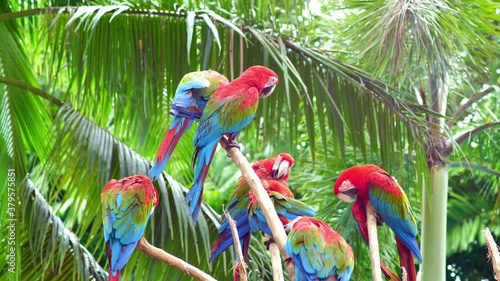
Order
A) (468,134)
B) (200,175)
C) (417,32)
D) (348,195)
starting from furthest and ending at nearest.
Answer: (468,134)
(417,32)
(348,195)
(200,175)

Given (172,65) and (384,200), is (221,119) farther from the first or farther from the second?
(172,65)

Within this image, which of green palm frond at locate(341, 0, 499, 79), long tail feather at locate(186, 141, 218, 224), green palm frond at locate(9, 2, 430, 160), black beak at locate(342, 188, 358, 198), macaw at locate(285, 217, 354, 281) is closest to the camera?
macaw at locate(285, 217, 354, 281)

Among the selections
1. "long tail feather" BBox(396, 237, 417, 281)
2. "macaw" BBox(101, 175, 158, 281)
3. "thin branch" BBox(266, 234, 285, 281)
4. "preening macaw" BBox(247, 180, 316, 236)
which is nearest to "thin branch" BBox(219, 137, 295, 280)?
"thin branch" BBox(266, 234, 285, 281)

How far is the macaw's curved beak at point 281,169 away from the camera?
7.29 ft

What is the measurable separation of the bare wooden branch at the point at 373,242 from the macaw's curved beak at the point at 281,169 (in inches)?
10.0

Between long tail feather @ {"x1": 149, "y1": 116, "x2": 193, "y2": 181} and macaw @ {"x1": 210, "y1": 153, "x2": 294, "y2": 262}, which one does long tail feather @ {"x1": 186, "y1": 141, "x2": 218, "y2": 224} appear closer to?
long tail feather @ {"x1": 149, "y1": 116, "x2": 193, "y2": 181}

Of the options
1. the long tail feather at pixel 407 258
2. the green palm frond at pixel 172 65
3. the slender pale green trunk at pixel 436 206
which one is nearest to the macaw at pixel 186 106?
the long tail feather at pixel 407 258

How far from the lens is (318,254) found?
5.82 ft

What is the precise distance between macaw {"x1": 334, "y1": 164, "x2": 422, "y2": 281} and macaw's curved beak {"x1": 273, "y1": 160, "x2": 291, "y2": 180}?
181 mm

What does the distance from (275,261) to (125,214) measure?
37 centimetres

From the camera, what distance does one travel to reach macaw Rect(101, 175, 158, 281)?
6.24 feet

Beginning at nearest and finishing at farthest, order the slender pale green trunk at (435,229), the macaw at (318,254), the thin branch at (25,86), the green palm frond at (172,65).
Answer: the macaw at (318,254), the green palm frond at (172,65), the thin branch at (25,86), the slender pale green trunk at (435,229)

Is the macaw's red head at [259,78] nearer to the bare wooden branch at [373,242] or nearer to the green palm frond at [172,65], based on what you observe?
the bare wooden branch at [373,242]

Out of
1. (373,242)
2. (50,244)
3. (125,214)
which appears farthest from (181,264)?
(50,244)
